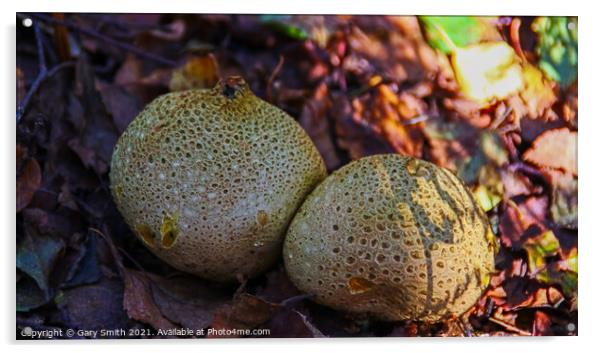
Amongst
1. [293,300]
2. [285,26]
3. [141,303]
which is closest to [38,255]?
[141,303]

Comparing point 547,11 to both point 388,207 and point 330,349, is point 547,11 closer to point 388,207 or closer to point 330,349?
point 388,207

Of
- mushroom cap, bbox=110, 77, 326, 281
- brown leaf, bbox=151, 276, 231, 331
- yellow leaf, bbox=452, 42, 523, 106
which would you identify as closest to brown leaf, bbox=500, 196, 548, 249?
yellow leaf, bbox=452, 42, 523, 106

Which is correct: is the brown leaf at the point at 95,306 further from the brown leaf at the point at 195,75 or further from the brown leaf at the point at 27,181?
the brown leaf at the point at 195,75

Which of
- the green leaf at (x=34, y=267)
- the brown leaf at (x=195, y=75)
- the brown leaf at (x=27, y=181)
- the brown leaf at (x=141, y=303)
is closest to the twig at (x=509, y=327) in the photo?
the brown leaf at (x=141, y=303)

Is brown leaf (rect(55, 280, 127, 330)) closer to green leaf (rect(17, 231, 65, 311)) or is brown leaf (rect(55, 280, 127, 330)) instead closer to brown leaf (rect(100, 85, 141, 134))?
green leaf (rect(17, 231, 65, 311))

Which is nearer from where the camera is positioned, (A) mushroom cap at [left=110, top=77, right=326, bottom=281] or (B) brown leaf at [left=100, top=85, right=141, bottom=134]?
(A) mushroom cap at [left=110, top=77, right=326, bottom=281]

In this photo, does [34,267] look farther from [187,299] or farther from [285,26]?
[285,26]
